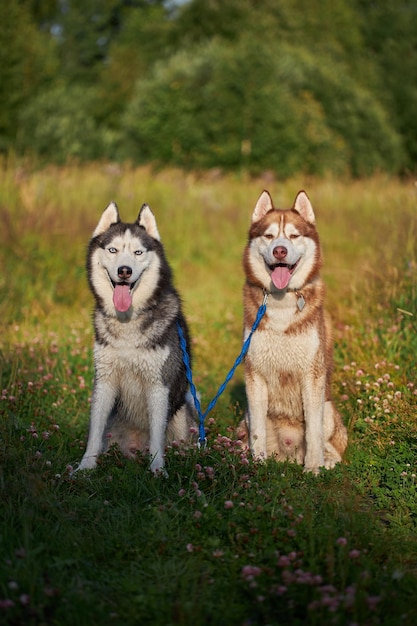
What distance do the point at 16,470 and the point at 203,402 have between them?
244cm

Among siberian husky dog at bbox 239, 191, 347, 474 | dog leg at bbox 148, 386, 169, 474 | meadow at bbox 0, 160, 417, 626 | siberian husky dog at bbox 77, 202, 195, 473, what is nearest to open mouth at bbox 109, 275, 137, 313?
siberian husky dog at bbox 77, 202, 195, 473

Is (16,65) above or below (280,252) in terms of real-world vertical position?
above

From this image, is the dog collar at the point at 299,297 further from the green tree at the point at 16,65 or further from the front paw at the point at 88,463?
the green tree at the point at 16,65

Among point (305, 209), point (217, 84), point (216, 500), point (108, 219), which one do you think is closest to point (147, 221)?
point (108, 219)

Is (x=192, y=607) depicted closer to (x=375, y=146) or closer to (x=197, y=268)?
(x=197, y=268)

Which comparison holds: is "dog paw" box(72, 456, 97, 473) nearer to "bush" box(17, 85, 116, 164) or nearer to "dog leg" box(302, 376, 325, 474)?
"dog leg" box(302, 376, 325, 474)

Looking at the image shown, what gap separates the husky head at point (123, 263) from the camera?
190 inches

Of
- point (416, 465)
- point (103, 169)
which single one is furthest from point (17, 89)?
point (416, 465)

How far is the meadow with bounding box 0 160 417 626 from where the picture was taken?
10.5 ft

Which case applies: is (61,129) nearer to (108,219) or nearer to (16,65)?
(16,65)

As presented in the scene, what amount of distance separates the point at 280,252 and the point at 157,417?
140 cm

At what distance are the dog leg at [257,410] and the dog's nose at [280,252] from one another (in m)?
0.86

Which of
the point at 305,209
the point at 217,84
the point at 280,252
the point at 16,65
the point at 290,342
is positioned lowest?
the point at 290,342

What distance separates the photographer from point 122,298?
4840mm
